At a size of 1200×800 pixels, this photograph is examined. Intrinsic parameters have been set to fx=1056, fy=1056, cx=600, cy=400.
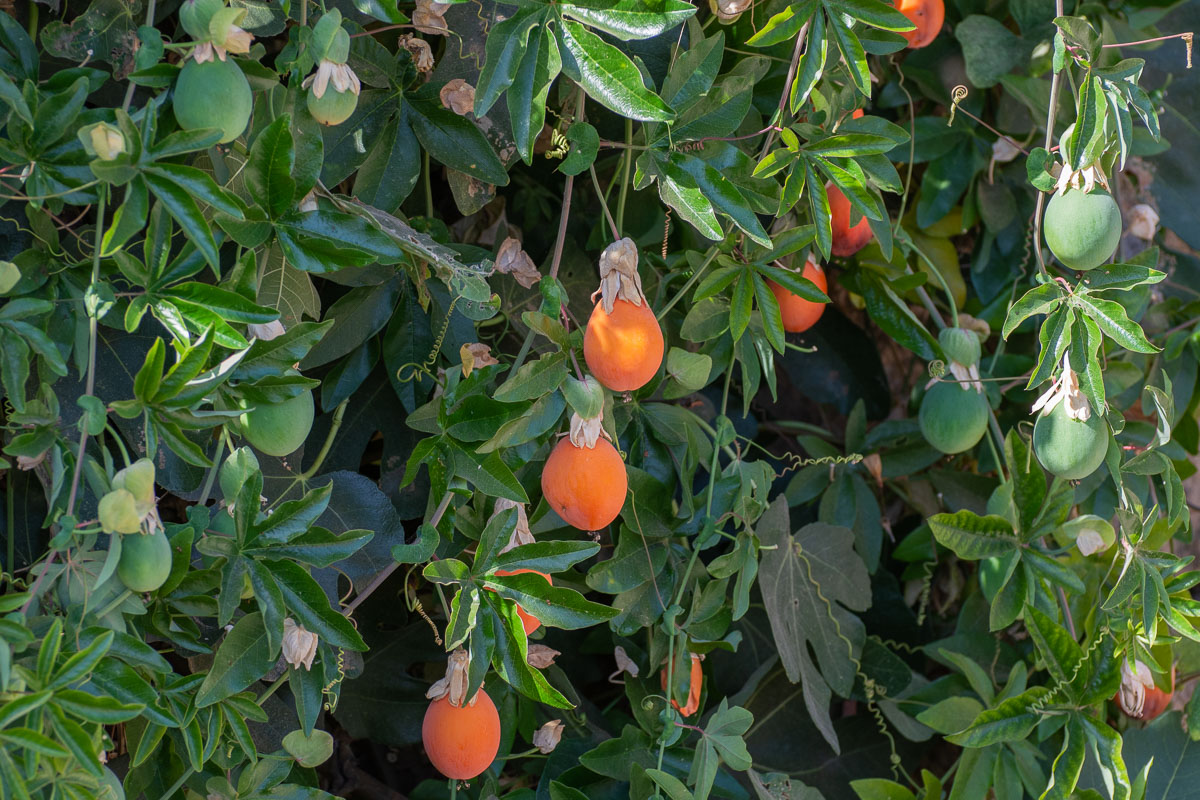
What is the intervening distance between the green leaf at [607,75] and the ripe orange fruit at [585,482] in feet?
0.93

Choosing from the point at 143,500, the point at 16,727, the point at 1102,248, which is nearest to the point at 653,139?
the point at 1102,248

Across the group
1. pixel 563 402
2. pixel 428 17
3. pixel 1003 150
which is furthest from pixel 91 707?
pixel 1003 150

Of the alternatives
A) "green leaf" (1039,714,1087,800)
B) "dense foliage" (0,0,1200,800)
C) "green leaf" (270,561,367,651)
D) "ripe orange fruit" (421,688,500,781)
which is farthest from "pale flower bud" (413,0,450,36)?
"green leaf" (1039,714,1087,800)

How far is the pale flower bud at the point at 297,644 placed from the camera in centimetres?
85

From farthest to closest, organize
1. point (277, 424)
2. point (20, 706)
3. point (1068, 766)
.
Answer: point (1068, 766) → point (277, 424) → point (20, 706)

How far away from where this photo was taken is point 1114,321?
0.90 m

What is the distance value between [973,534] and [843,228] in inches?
15.0

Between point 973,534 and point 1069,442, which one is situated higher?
point 1069,442

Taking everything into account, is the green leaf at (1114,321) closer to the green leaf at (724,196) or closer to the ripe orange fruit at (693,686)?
the green leaf at (724,196)

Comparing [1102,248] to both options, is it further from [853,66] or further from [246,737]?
[246,737]

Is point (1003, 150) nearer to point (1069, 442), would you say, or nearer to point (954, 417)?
point (954, 417)

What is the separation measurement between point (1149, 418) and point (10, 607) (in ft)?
5.10

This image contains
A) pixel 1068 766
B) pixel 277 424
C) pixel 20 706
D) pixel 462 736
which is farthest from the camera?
pixel 1068 766

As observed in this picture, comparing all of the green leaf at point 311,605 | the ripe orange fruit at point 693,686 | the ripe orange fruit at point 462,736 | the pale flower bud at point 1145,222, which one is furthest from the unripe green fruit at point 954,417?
the green leaf at point 311,605
